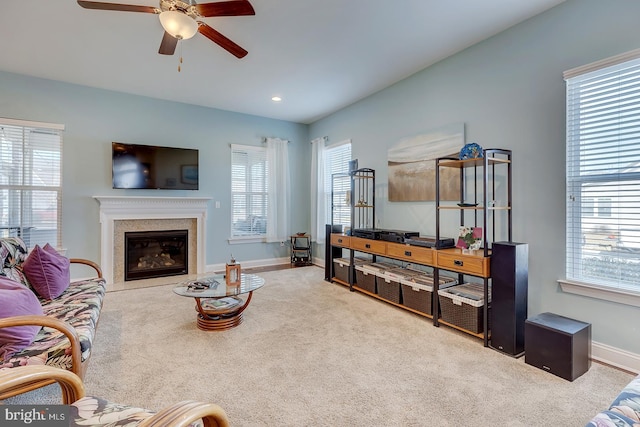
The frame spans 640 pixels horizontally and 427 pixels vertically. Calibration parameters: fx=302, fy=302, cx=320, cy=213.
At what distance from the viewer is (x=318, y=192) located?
230 inches

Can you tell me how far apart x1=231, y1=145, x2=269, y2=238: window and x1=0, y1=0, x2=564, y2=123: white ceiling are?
1.31 m

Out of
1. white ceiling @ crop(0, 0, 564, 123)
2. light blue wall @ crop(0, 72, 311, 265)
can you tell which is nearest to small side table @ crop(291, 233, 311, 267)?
light blue wall @ crop(0, 72, 311, 265)

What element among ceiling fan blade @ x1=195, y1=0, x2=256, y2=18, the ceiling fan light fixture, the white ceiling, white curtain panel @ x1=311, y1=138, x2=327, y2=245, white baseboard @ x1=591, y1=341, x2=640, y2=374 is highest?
the white ceiling

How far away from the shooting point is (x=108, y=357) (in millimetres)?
2330

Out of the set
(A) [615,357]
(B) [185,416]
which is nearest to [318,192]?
(A) [615,357]

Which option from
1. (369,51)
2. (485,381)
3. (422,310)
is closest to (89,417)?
(485,381)

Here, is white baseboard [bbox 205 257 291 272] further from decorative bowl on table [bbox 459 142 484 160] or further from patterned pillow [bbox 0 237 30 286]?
decorative bowl on table [bbox 459 142 484 160]

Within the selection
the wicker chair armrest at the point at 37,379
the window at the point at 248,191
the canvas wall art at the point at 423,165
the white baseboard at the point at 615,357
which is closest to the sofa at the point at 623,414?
the white baseboard at the point at 615,357

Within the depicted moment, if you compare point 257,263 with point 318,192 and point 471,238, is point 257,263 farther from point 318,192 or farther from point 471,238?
point 471,238

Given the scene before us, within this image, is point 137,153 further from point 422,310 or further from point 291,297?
Answer: point 422,310

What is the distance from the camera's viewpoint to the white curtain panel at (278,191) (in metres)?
5.89

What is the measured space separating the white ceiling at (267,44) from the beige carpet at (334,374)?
287 centimetres

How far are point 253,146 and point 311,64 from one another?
2.47 meters

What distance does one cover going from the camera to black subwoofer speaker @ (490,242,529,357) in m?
2.38
